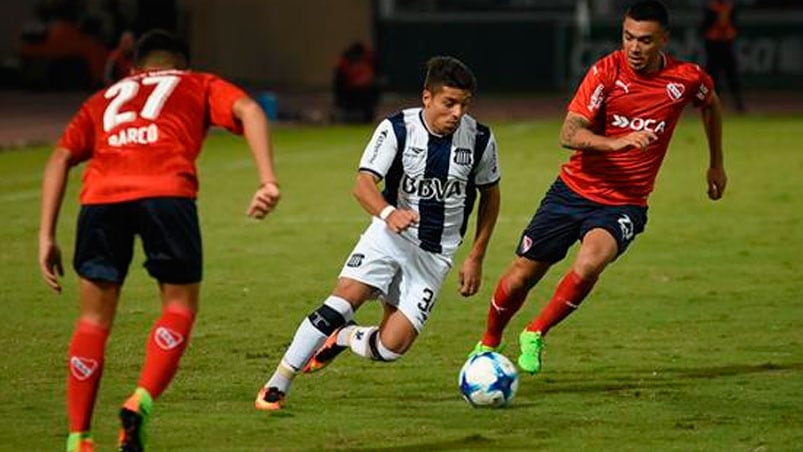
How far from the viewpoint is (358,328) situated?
1052 centimetres

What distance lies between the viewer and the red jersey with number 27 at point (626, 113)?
1125cm

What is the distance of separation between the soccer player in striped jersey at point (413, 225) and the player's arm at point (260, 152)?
4.86 ft

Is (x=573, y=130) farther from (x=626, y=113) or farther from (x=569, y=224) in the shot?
(x=569, y=224)

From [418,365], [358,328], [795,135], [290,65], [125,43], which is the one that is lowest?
[290,65]

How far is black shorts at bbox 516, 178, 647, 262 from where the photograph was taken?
11227 mm

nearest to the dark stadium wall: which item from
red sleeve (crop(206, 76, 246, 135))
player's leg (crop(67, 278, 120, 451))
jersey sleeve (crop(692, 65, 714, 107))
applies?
jersey sleeve (crop(692, 65, 714, 107))

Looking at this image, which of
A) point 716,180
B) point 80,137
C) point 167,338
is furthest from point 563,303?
point 80,137

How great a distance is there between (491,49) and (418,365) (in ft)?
93.5

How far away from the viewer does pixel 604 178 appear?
11359 mm

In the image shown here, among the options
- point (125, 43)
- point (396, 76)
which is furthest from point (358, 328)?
point (396, 76)

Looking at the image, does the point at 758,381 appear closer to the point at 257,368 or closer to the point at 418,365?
the point at 418,365

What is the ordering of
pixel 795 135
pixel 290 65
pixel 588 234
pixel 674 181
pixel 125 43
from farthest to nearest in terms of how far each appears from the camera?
pixel 290 65 < pixel 795 135 < pixel 125 43 < pixel 674 181 < pixel 588 234

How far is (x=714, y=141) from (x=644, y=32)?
98cm

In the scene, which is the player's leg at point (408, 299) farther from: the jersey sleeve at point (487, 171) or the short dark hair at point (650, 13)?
the short dark hair at point (650, 13)
